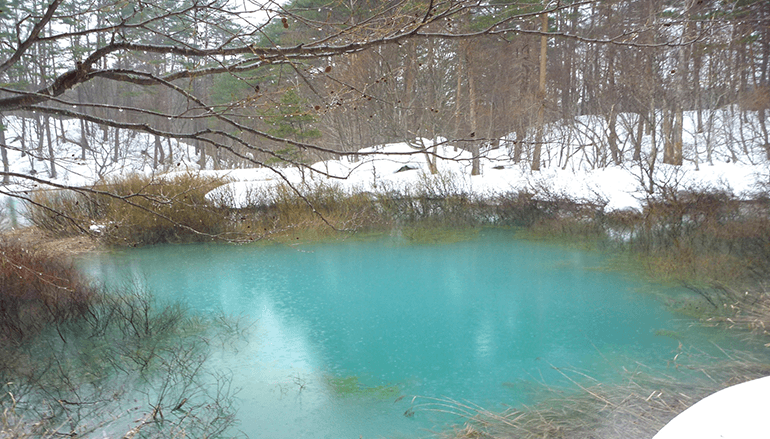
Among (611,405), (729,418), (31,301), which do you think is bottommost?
(611,405)

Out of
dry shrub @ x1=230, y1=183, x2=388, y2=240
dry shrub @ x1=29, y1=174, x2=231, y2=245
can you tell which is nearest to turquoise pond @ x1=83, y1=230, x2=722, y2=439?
dry shrub @ x1=29, y1=174, x2=231, y2=245

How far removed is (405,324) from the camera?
6.13 metres

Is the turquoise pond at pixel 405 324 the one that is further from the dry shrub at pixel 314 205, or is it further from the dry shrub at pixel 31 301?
the dry shrub at pixel 314 205

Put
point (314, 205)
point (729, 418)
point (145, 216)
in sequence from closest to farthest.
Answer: point (729, 418)
point (145, 216)
point (314, 205)

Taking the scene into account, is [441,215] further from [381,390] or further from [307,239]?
[381,390]

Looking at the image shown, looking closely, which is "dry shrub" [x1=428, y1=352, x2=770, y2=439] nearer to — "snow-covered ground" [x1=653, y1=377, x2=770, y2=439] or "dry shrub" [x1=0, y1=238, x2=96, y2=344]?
"snow-covered ground" [x1=653, y1=377, x2=770, y2=439]

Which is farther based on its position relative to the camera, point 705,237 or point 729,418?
point 705,237

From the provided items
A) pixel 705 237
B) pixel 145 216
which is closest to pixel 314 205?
pixel 145 216

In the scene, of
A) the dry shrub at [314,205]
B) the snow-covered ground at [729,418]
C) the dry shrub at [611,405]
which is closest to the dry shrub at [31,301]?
the dry shrub at [611,405]

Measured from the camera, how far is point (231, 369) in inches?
194

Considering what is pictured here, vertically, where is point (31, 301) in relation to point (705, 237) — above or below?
below

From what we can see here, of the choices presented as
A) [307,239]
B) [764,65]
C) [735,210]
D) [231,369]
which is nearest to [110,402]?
[231,369]

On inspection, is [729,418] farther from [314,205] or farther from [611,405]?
[314,205]

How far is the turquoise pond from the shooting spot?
431 cm
